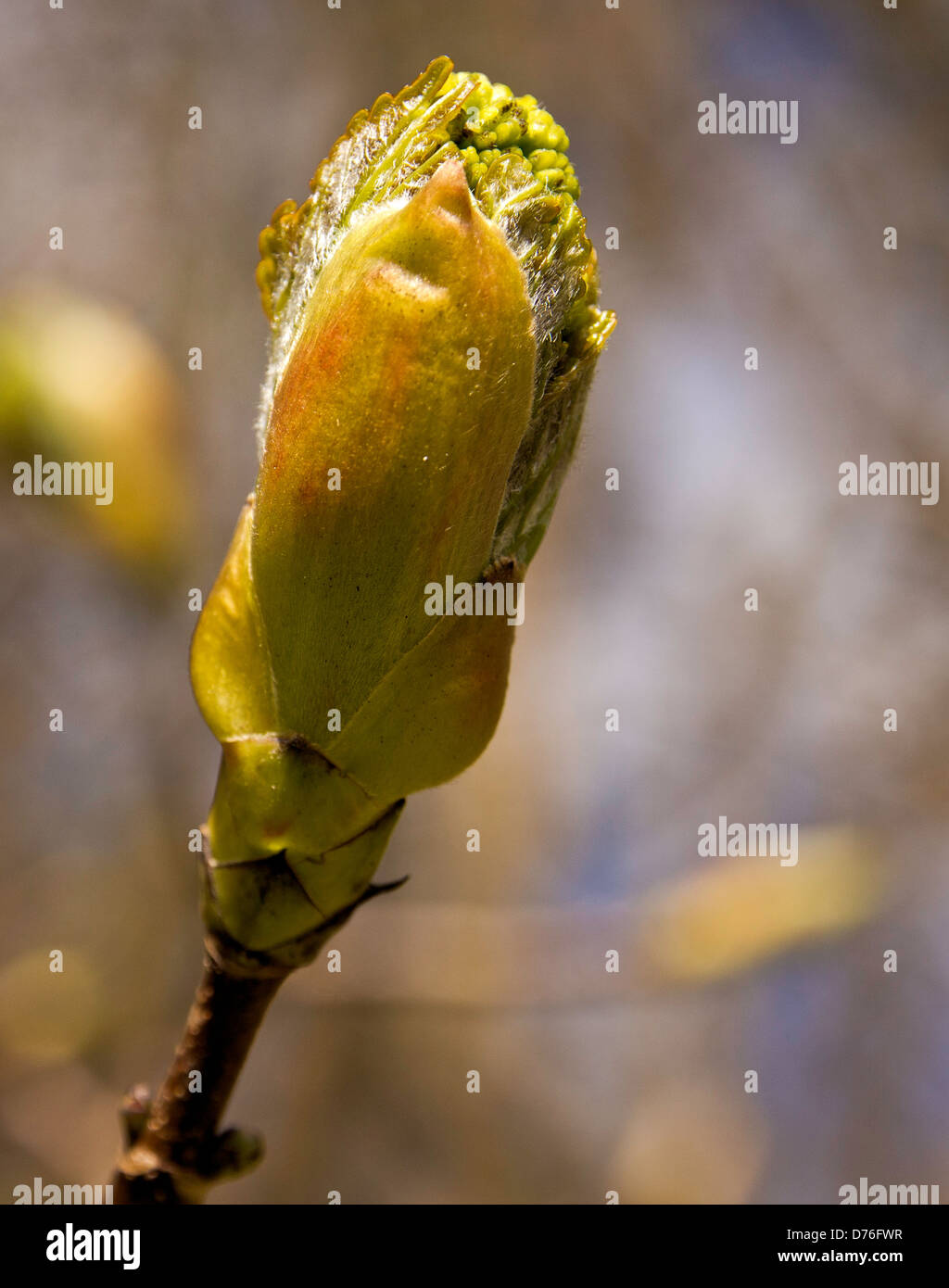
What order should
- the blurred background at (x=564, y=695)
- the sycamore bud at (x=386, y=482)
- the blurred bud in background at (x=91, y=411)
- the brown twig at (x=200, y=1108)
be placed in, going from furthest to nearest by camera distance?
the blurred background at (x=564, y=695) < the blurred bud in background at (x=91, y=411) < the brown twig at (x=200, y=1108) < the sycamore bud at (x=386, y=482)

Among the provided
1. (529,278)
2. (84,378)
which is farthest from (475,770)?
(529,278)

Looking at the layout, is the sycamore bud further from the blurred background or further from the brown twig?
the blurred background

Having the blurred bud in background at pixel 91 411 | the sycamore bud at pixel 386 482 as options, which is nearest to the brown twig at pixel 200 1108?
the sycamore bud at pixel 386 482

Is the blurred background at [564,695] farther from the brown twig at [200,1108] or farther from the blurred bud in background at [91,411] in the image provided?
the brown twig at [200,1108]

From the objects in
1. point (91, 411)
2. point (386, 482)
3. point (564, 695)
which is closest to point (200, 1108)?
point (386, 482)

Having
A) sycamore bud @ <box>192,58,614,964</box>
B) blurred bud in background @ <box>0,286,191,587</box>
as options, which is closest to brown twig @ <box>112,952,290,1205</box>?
sycamore bud @ <box>192,58,614,964</box>

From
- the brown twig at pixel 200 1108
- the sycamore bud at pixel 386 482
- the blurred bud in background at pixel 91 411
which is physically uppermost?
the blurred bud in background at pixel 91 411

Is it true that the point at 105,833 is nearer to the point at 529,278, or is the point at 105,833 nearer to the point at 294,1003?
the point at 294,1003

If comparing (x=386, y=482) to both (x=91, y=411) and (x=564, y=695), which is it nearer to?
(x=91, y=411)
